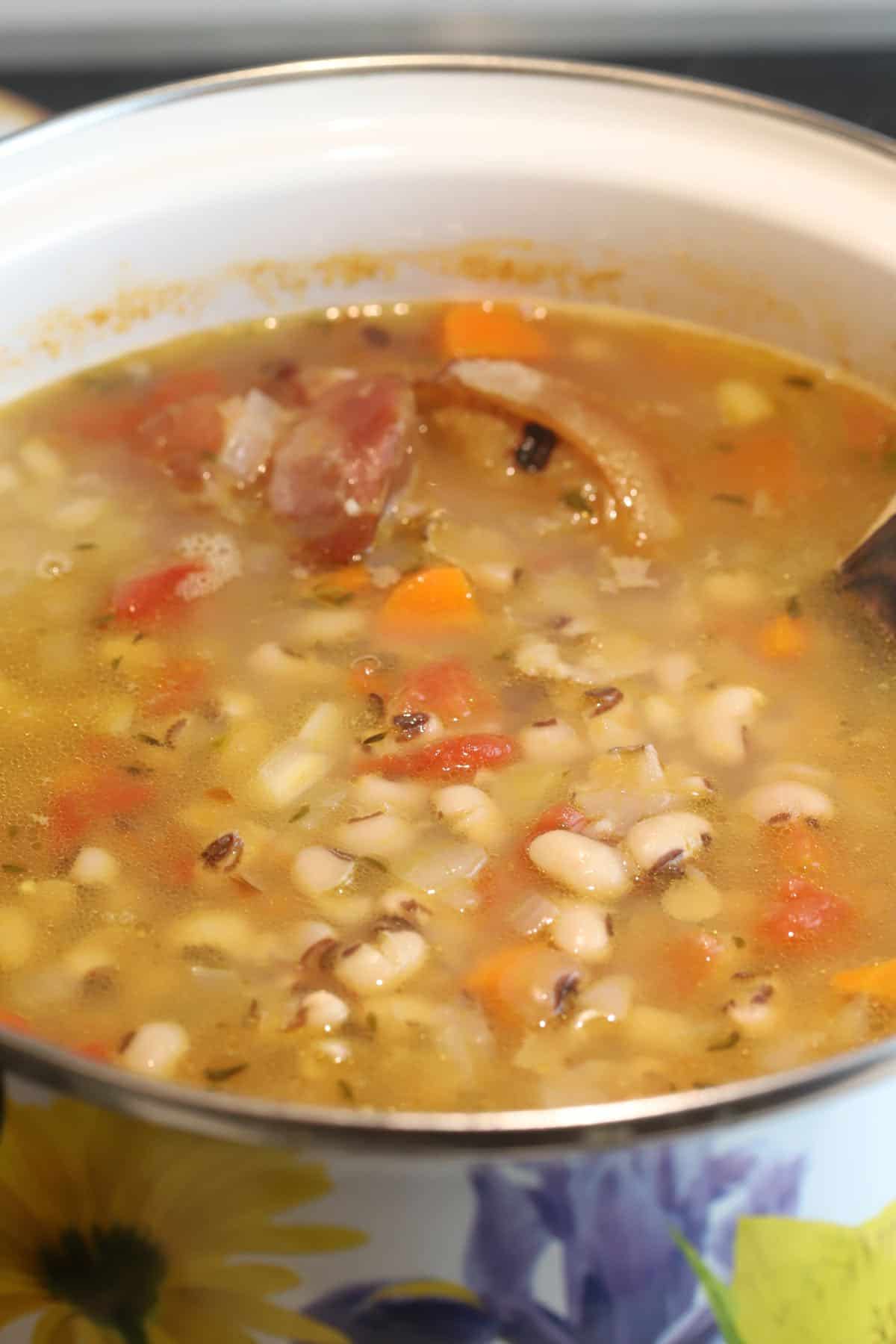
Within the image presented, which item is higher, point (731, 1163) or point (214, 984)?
point (731, 1163)

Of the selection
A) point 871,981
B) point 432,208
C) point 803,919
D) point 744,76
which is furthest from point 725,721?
point 744,76

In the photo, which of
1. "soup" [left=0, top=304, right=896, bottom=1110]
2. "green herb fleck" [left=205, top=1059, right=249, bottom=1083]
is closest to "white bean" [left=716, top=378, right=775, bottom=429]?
"soup" [left=0, top=304, right=896, bottom=1110]

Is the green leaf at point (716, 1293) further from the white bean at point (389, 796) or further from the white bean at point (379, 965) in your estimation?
the white bean at point (389, 796)

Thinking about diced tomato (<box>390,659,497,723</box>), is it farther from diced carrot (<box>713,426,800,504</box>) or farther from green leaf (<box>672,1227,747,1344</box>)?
green leaf (<box>672,1227,747,1344</box>)

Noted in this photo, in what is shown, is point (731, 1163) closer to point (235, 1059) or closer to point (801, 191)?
point (235, 1059)

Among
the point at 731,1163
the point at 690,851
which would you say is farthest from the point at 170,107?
the point at 731,1163

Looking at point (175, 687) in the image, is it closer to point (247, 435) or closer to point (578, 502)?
point (247, 435)

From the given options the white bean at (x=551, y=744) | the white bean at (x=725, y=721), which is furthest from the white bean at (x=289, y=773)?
the white bean at (x=725, y=721)
